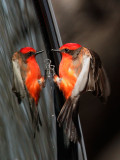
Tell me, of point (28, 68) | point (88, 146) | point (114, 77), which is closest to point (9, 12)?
point (28, 68)

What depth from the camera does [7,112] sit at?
372mm

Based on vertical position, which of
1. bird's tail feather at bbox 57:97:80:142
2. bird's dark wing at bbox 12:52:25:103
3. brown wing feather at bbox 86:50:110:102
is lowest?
bird's tail feather at bbox 57:97:80:142

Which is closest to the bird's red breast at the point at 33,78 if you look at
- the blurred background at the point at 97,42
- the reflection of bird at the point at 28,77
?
the reflection of bird at the point at 28,77

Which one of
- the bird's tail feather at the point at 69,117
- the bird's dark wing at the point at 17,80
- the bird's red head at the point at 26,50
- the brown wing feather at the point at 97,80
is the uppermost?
the bird's red head at the point at 26,50

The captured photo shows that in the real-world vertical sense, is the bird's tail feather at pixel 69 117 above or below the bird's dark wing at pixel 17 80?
below

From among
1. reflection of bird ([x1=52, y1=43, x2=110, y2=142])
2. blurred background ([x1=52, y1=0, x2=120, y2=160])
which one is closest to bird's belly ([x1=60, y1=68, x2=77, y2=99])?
reflection of bird ([x1=52, y1=43, x2=110, y2=142])

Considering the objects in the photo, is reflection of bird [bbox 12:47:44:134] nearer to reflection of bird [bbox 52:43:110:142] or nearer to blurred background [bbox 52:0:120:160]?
reflection of bird [bbox 52:43:110:142]

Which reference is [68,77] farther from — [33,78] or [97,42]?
[97,42]

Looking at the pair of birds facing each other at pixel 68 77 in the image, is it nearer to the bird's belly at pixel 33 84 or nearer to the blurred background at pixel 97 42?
the bird's belly at pixel 33 84

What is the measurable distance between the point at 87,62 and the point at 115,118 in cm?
23

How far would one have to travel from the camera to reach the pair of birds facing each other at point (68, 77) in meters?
0.40

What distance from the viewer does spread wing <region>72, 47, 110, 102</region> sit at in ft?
1.30

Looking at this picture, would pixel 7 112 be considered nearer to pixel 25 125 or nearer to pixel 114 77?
pixel 25 125

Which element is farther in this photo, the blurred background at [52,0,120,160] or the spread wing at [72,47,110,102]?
the blurred background at [52,0,120,160]
